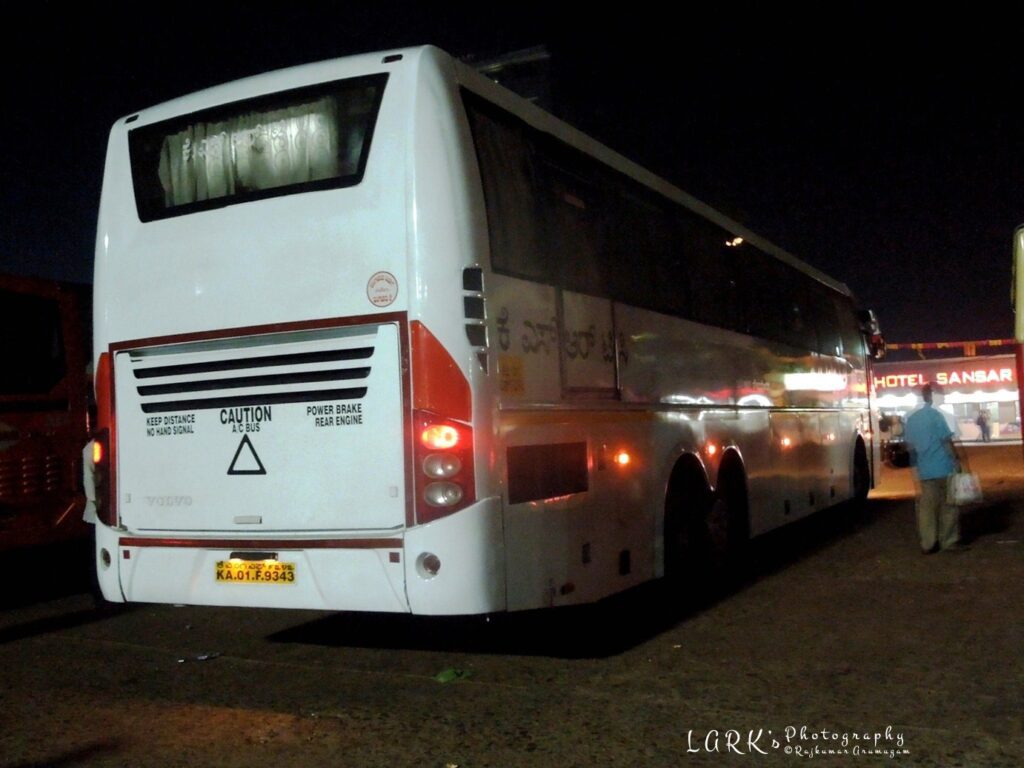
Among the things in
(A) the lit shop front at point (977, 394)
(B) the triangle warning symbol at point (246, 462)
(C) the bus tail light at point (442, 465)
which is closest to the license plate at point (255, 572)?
(B) the triangle warning symbol at point (246, 462)

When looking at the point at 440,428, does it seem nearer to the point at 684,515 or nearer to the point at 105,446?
the point at 105,446

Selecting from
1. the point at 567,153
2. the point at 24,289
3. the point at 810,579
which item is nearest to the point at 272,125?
the point at 567,153

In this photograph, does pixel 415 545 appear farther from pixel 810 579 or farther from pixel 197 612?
pixel 810 579

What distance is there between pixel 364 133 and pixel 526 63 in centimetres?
1110

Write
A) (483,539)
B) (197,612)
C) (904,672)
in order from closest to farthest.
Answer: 1. (483,539)
2. (904,672)
3. (197,612)

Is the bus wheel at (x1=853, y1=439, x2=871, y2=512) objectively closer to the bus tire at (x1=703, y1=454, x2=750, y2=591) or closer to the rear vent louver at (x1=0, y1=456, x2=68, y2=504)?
the bus tire at (x1=703, y1=454, x2=750, y2=591)

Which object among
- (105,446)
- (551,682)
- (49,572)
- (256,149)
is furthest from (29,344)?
(551,682)

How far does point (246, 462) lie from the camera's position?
22.7 feet

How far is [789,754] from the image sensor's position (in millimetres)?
5266

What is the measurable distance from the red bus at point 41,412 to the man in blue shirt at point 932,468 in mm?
8132

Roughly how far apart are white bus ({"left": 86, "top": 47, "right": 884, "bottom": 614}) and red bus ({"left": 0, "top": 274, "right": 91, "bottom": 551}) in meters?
2.64

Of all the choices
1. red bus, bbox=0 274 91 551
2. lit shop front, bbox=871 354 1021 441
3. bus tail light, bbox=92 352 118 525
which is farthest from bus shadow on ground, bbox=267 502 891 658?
lit shop front, bbox=871 354 1021 441

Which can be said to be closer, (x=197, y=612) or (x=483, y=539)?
(x=483, y=539)

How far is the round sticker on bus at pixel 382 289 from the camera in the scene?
21.1ft
